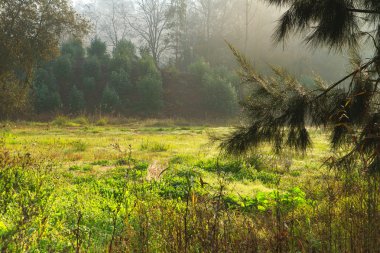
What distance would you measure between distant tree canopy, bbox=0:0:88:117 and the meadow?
33.3ft

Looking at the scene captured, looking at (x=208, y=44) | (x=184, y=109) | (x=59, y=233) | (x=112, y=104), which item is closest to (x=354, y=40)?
(x=59, y=233)

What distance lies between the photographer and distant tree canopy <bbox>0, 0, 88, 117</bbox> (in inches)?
744

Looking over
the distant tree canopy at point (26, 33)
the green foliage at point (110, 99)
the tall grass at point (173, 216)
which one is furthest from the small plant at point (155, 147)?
the green foliage at point (110, 99)

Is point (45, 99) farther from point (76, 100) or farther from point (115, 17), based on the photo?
point (115, 17)

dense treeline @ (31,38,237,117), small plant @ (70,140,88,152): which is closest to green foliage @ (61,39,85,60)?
dense treeline @ (31,38,237,117)

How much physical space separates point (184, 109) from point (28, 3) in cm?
1649

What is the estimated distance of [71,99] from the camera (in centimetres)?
2856

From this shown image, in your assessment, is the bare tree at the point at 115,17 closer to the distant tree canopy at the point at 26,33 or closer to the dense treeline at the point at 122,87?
the dense treeline at the point at 122,87

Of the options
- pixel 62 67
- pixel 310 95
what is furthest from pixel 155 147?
pixel 62 67

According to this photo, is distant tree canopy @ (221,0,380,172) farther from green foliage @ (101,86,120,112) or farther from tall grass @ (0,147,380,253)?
green foliage @ (101,86,120,112)

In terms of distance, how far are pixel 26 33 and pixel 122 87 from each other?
1187 cm

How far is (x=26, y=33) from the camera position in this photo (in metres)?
19.6

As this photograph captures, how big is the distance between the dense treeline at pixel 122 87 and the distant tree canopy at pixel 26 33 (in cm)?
687

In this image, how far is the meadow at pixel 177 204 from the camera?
269cm
